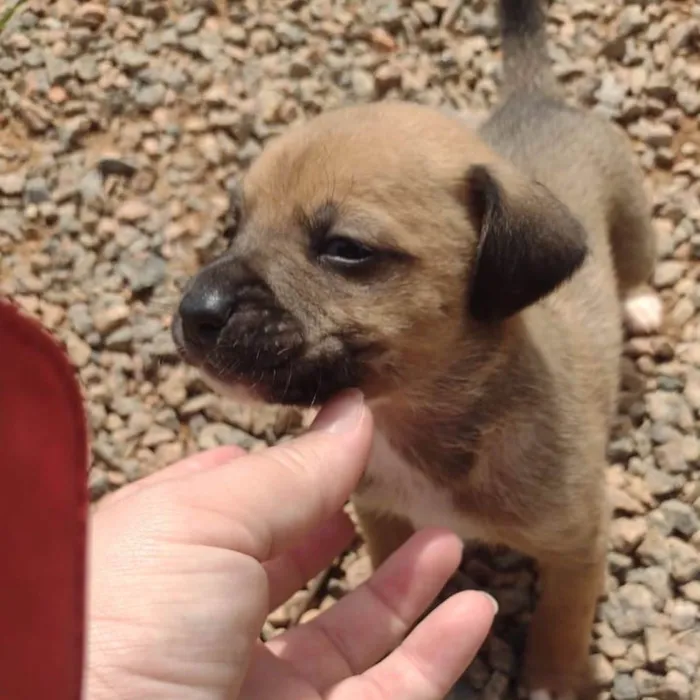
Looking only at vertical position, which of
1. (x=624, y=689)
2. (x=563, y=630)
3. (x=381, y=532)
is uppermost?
(x=381, y=532)

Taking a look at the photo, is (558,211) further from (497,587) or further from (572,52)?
(572,52)

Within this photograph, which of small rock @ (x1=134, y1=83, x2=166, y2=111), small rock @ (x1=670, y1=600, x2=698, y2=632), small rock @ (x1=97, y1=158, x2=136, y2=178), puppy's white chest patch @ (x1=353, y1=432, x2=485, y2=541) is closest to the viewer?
puppy's white chest patch @ (x1=353, y1=432, x2=485, y2=541)

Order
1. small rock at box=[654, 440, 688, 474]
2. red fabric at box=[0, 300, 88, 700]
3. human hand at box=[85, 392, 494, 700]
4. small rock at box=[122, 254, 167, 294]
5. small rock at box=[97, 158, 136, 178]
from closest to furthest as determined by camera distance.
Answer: red fabric at box=[0, 300, 88, 700]
human hand at box=[85, 392, 494, 700]
small rock at box=[654, 440, 688, 474]
small rock at box=[122, 254, 167, 294]
small rock at box=[97, 158, 136, 178]

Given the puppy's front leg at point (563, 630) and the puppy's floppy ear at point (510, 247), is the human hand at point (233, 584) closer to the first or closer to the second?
the puppy's floppy ear at point (510, 247)

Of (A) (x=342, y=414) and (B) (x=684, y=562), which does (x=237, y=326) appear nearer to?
(A) (x=342, y=414)

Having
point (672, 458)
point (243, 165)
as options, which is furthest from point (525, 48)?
point (672, 458)

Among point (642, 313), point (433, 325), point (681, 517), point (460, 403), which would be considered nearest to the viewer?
point (433, 325)

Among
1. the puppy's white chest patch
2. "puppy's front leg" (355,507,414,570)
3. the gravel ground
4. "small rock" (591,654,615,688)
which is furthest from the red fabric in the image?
→ "small rock" (591,654,615,688)

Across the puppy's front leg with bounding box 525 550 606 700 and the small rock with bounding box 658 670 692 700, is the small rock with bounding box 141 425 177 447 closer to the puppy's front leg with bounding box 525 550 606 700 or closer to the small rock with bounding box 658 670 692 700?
the puppy's front leg with bounding box 525 550 606 700
